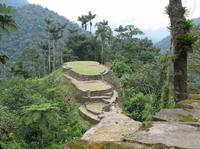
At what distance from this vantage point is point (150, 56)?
33250 millimetres

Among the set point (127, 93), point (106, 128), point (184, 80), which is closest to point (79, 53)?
point (127, 93)

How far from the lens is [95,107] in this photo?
53.0ft

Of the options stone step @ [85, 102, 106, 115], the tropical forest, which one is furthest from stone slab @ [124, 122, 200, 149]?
stone step @ [85, 102, 106, 115]

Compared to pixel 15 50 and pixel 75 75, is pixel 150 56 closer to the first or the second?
pixel 75 75

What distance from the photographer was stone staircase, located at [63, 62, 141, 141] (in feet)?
33.4

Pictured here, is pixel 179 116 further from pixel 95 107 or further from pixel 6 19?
pixel 95 107

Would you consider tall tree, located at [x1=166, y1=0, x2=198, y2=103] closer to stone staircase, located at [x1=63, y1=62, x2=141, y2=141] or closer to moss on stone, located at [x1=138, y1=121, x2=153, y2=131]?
moss on stone, located at [x1=138, y1=121, x2=153, y2=131]

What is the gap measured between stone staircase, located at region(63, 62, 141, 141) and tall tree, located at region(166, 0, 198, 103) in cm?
584

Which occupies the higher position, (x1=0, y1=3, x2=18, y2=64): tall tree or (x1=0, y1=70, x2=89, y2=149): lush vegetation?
(x1=0, y1=3, x2=18, y2=64): tall tree

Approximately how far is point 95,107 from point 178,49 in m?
13.0

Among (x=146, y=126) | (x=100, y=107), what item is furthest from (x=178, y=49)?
(x=100, y=107)

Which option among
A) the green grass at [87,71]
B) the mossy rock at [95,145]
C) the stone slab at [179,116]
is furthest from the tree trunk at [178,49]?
the green grass at [87,71]

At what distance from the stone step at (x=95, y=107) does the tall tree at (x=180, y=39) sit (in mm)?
11197

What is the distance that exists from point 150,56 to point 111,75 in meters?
12.5
